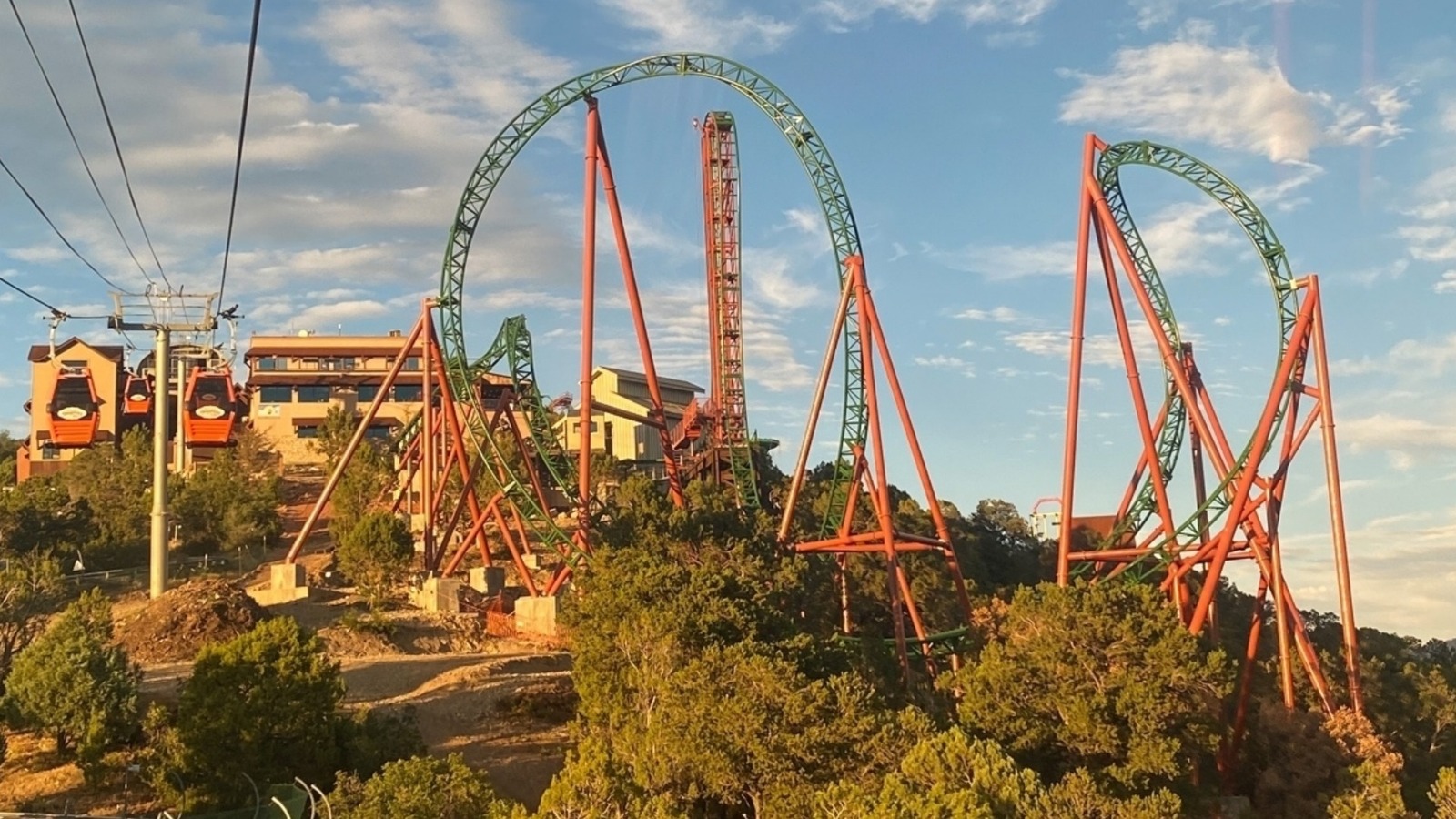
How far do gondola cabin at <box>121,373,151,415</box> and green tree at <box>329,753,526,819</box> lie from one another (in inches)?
699

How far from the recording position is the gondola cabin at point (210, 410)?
2717 centimetres

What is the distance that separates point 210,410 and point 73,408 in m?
5.55

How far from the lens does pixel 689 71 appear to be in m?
30.7

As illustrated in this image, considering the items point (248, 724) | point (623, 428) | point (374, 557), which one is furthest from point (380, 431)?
point (248, 724)

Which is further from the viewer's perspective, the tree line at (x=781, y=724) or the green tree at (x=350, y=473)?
the green tree at (x=350, y=473)

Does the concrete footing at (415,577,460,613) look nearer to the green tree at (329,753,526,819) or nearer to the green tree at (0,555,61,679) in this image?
the green tree at (0,555,61,679)

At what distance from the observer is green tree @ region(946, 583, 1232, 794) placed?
736 inches

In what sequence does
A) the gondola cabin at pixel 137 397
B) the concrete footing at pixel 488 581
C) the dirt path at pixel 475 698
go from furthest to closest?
the concrete footing at pixel 488 581 < the gondola cabin at pixel 137 397 < the dirt path at pixel 475 698

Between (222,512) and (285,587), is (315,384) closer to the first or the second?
(222,512)

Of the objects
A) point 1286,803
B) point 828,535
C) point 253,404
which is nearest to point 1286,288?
point 1286,803

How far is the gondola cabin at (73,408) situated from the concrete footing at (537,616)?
11.1 metres

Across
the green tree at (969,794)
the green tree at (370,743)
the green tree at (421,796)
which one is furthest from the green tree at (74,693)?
the green tree at (969,794)

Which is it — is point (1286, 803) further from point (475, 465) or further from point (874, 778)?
point (475, 465)

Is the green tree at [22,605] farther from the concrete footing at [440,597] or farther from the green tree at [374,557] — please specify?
the concrete footing at [440,597]
